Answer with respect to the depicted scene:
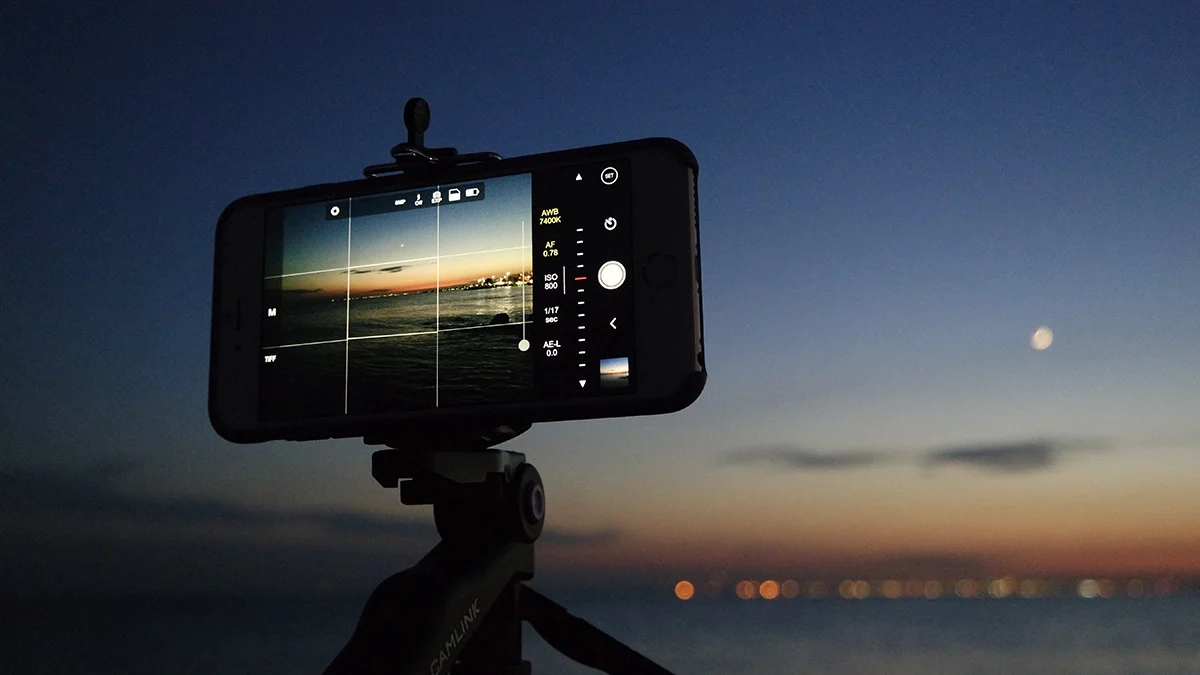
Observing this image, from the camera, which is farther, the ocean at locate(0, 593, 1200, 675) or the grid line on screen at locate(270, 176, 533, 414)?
the ocean at locate(0, 593, 1200, 675)

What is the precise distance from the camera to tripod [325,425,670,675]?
66.3 inches

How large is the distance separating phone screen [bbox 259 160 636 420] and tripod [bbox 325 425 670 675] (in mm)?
155

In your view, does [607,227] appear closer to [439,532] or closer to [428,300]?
[428,300]

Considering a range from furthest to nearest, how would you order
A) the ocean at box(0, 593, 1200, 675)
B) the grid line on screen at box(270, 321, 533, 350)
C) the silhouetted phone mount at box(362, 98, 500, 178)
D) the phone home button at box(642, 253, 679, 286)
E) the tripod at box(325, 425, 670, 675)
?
the ocean at box(0, 593, 1200, 675) → the silhouetted phone mount at box(362, 98, 500, 178) → the grid line on screen at box(270, 321, 533, 350) → the phone home button at box(642, 253, 679, 286) → the tripod at box(325, 425, 670, 675)

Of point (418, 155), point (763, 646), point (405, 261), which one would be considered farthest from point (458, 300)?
point (763, 646)

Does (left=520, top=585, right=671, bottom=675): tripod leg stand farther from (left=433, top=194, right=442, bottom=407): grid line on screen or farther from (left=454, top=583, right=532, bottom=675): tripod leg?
(left=433, top=194, right=442, bottom=407): grid line on screen

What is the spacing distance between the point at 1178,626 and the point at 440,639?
84.0m

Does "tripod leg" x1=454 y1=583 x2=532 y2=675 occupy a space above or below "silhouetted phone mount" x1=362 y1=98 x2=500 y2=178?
below

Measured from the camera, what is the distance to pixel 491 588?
1910 millimetres

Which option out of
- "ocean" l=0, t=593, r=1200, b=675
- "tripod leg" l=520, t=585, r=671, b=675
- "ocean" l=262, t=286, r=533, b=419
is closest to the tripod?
"tripod leg" l=520, t=585, r=671, b=675

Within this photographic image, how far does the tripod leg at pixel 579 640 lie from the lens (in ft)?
6.11

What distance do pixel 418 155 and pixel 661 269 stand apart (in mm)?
667

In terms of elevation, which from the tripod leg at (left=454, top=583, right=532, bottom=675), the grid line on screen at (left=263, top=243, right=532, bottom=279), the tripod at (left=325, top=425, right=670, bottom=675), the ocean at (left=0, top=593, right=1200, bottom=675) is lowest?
the ocean at (left=0, top=593, right=1200, bottom=675)

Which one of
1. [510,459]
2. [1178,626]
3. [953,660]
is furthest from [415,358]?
[1178,626]
